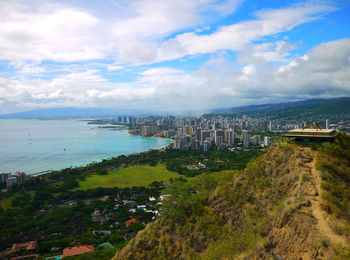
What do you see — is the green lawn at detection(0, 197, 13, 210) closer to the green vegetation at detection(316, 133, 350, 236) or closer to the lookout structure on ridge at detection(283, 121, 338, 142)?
the lookout structure on ridge at detection(283, 121, 338, 142)

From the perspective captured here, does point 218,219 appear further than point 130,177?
No

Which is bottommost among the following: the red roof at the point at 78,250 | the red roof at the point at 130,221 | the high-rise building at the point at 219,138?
the red roof at the point at 130,221

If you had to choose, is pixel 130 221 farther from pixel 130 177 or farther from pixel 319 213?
pixel 319 213

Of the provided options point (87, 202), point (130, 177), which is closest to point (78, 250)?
point (87, 202)

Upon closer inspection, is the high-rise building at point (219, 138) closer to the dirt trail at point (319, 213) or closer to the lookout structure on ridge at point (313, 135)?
the lookout structure on ridge at point (313, 135)

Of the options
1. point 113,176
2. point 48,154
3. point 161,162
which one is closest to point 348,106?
point 161,162

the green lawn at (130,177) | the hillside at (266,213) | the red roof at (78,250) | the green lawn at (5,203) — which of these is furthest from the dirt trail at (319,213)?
the green lawn at (5,203)
